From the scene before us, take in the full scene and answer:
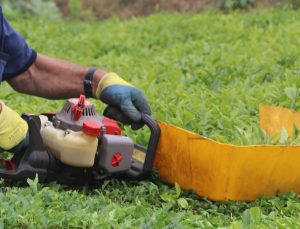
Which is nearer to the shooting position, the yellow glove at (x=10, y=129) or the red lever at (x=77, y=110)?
the yellow glove at (x=10, y=129)

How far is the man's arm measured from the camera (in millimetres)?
4871

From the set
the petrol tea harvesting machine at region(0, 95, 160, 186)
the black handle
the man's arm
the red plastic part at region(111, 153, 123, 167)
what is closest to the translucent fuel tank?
the petrol tea harvesting machine at region(0, 95, 160, 186)

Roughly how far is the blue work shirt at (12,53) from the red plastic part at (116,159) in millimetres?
797

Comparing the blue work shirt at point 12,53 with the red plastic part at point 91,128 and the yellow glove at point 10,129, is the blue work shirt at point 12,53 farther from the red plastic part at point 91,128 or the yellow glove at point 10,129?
the red plastic part at point 91,128

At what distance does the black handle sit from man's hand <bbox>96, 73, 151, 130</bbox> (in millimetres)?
118

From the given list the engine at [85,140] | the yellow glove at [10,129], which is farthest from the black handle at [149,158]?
the yellow glove at [10,129]

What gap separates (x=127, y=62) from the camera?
736 centimetres

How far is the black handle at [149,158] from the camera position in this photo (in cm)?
429

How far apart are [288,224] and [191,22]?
591 cm

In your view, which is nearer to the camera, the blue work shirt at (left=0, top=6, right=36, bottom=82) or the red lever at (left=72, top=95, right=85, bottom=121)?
the red lever at (left=72, top=95, right=85, bottom=121)

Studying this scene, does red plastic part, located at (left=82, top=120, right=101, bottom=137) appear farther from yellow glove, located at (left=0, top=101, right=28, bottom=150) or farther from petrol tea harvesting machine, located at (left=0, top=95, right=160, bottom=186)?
yellow glove, located at (left=0, top=101, right=28, bottom=150)

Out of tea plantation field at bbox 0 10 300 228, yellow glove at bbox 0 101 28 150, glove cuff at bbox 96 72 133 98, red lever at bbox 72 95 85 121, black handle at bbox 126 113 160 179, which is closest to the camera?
tea plantation field at bbox 0 10 300 228

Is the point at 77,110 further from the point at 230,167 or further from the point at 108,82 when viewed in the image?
the point at 230,167

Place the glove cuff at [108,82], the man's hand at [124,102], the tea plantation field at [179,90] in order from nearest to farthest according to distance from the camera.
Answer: the tea plantation field at [179,90]
the man's hand at [124,102]
the glove cuff at [108,82]
